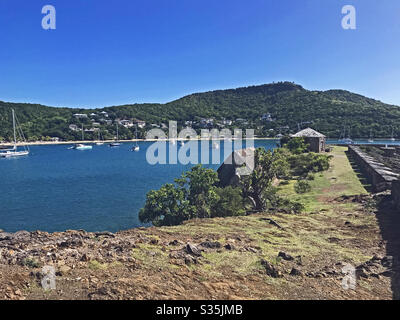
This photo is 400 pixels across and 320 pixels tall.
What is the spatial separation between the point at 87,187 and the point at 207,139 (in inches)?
5161

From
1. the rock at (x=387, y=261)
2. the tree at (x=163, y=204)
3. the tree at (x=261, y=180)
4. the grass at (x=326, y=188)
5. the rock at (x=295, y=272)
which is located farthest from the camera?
the tree at (x=261, y=180)

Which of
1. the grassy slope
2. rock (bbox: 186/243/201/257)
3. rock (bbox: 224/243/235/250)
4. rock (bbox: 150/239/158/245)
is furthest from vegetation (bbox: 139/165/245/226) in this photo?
rock (bbox: 186/243/201/257)

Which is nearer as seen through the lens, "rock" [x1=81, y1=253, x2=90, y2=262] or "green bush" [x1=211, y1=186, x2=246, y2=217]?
"rock" [x1=81, y1=253, x2=90, y2=262]

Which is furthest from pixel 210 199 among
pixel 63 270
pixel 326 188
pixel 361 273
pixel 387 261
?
pixel 63 270

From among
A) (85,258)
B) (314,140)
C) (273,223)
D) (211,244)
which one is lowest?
(273,223)

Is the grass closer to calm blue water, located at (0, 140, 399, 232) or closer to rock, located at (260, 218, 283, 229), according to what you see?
rock, located at (260, 218, 283, 229)

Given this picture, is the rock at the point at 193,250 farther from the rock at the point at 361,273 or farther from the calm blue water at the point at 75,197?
the calm blue water at the point at 75,197

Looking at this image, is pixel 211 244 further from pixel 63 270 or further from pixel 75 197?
pixel 75 197

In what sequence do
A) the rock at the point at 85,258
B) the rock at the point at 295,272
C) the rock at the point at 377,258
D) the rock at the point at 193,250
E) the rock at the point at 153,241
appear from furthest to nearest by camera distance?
1. the rock at the point at 153,241
2. the rock at the point at 377,258
3. the rock at the point at 193,250
4. the rock at the point at 295,272
5. the rock at the point at 85,258

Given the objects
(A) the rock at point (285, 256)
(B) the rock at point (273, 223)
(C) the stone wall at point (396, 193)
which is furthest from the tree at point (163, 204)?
(C) the stone wall at point (396, 193)

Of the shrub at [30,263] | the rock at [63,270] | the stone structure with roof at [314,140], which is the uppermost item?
the stone structure with roof at [314,140]

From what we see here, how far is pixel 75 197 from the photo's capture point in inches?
1743

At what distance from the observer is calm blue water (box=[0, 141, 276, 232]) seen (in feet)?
106

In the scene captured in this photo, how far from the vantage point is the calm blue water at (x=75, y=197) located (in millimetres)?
32250
